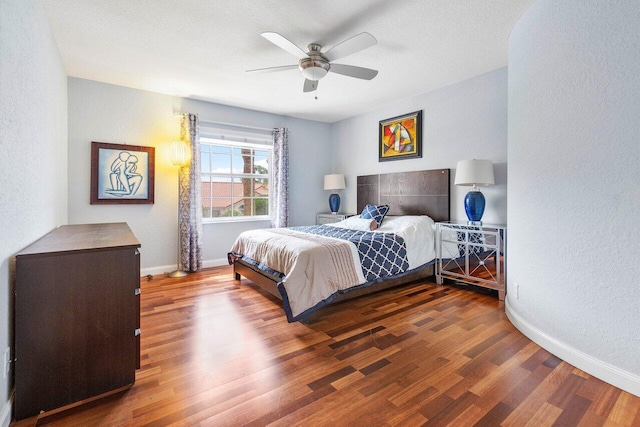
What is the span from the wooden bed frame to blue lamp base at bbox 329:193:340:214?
39cm

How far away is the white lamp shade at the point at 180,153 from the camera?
13.3ft

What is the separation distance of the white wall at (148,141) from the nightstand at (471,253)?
2.74 meters

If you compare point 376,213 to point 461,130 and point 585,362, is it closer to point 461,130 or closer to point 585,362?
point 461,130

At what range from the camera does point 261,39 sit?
2727 mm

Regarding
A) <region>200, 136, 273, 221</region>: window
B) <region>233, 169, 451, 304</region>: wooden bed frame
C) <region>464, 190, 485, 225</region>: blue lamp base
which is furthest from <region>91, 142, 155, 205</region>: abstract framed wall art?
<region>464, 190, 485, 225</region>: blue lamp base

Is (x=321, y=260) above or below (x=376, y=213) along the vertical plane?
below

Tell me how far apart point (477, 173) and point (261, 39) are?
8.41ft

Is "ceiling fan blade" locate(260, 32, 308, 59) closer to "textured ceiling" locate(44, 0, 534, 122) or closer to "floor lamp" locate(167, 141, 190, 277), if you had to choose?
"textured ceiling" locate(44, 0, 534, 122)

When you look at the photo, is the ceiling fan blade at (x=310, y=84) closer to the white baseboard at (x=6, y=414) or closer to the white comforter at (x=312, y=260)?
the white comforter at (x=312, y=260)

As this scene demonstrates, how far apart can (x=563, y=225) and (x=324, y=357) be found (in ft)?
6.05

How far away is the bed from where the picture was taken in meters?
2.56

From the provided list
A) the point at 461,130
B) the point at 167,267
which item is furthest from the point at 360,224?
the point at 167,267

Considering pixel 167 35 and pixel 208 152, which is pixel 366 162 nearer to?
pixel 208 152

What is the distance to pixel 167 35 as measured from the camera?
264cm
